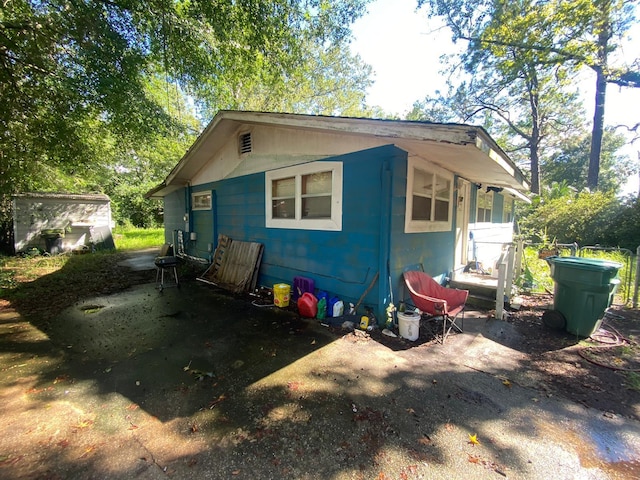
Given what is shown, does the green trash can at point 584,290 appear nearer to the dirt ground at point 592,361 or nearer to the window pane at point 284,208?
the dirt ground at point 592,361

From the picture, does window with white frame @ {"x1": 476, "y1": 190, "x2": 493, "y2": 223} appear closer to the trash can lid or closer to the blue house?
the blue house

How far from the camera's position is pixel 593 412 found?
245 centimetres

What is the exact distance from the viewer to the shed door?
635 cm

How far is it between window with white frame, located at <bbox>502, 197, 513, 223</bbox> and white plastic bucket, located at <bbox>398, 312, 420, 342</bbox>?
29.0ft

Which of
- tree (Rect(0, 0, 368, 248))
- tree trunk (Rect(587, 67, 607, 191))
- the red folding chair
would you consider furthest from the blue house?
tree trunk (Rect(587, 67, 607, 191))

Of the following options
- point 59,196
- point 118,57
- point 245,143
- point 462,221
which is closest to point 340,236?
point 245,143

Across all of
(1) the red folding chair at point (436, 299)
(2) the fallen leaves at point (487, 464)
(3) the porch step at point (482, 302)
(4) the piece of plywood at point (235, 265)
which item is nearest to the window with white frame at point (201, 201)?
(4) the piece of plywood at point (235, 265)

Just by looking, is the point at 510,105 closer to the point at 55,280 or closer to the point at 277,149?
the point at 277,149

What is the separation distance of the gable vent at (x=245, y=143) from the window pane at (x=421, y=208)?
12.8 feet

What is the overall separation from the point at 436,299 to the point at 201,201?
24.5 feet

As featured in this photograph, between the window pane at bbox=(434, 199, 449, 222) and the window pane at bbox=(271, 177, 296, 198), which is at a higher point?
the window pane at bbox=(271, 177, 296, 198)

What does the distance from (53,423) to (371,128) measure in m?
4.45

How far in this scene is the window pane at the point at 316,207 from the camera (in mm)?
4789

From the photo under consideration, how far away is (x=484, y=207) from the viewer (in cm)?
818
